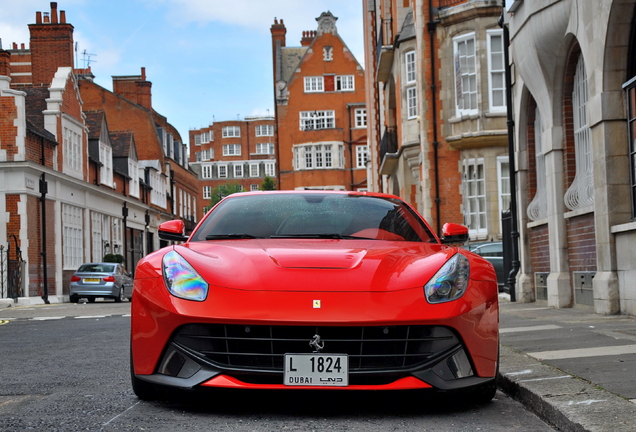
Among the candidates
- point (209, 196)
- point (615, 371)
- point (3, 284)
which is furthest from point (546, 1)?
point (209, 196)

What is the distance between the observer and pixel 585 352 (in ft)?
22.5

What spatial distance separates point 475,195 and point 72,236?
18.0 meters

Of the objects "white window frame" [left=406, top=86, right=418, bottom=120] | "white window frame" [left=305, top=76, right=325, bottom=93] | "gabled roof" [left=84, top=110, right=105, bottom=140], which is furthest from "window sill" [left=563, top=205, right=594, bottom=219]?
"white window frame" [left=305, top=76, right=325, bottom=93]

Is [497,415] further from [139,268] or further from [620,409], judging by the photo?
[139,268]

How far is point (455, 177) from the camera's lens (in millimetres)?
26734

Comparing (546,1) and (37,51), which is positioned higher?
(37,51)

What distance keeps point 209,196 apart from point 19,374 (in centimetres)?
11130

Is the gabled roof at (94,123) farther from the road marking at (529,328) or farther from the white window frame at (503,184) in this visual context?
the road marking at (529,328)

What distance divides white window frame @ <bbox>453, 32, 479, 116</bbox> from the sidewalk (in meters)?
16.5

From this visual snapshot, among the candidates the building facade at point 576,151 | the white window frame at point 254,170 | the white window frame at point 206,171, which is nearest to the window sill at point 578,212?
the building facade at point 576,151

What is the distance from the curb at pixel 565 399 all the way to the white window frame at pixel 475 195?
20230mm

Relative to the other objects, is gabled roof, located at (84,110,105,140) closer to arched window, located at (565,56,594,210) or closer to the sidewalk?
arched window, located at (565,56,594,210)

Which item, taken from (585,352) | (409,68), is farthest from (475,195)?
(585,352)

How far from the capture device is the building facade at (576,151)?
10.8 m
